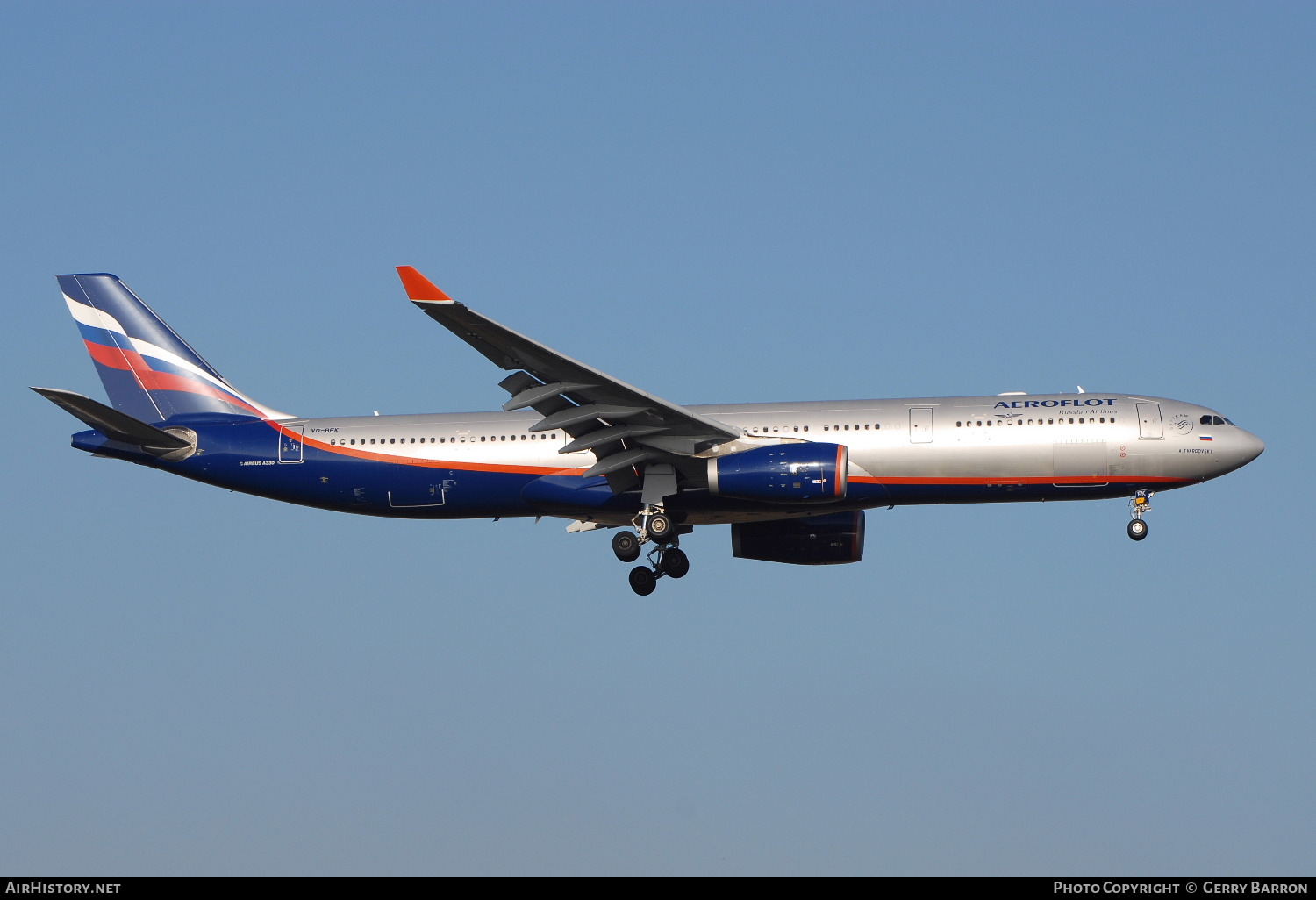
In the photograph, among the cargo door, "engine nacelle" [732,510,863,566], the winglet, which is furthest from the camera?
"engine nacelle" [732,510,863,566]

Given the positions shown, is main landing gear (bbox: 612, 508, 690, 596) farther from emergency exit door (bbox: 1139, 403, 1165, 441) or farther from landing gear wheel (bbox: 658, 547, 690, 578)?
emergency exit door (bbox: 1139, 403, 1165, 441)

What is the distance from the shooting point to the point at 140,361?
151 ft

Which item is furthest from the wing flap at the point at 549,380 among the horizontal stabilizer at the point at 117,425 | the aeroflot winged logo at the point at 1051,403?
the horizontal stabilizer at the point at 117,425

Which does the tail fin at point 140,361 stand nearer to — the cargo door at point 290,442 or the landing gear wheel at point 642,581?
the cargo door at point 290,442

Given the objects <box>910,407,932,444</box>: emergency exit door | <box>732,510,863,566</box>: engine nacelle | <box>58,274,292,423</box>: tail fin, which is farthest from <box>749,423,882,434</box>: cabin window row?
A: <box>58,274,292,423</box>: tail fin

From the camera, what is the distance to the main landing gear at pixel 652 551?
40906 mm

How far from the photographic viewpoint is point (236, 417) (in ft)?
147

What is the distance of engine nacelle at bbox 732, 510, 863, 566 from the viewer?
1775 inches

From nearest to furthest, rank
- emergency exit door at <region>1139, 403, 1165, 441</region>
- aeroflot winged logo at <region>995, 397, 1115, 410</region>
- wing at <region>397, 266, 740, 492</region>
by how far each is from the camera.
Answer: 1. wing at <region>397, 266, 740, 492</region>
2. emergency exit door at <region>1139, 403, 1165, 441</region>
3. aeroflot winged logo at <region>995, 397, 1115, 410</region>

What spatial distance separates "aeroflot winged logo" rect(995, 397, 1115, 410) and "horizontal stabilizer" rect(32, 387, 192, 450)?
22109 mm

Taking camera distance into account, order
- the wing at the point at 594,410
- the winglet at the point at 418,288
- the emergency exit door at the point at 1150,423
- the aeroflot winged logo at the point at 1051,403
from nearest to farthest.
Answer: the winglet at the point at 418,288 → the wing at the point at 594,410 → the emergency exit door at the point at 1150,423 → the aeroflot winged logo at the point at 1051,403

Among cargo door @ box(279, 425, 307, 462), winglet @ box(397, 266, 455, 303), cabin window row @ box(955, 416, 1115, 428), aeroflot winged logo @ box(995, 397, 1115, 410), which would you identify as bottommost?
cargo door @ box(279, 425, 307, 462)

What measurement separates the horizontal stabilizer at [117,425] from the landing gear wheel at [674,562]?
1345 centimetres

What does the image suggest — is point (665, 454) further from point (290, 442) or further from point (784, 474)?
point (290, 442)
